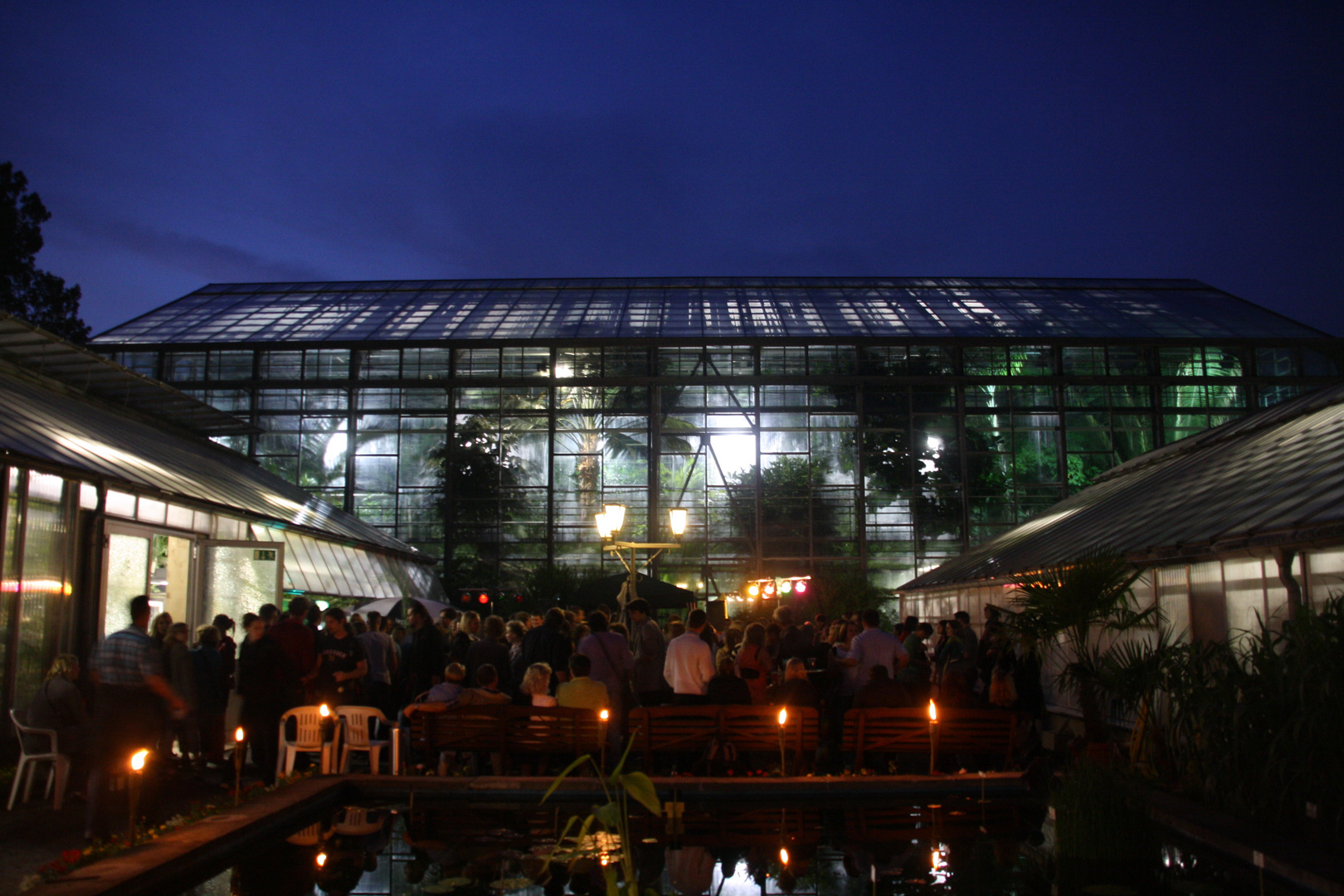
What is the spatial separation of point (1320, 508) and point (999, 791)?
3.46 metres

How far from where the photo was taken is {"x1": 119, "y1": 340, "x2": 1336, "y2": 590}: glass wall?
28344 mm

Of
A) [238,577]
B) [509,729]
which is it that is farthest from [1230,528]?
[238,577]

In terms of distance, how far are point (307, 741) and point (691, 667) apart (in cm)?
368

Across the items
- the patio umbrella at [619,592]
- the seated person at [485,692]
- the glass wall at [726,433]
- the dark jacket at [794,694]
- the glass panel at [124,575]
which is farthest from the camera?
the glass wall at [726,433]

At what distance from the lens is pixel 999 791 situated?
9.29 m

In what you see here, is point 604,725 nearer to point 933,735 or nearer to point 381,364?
point 933,735

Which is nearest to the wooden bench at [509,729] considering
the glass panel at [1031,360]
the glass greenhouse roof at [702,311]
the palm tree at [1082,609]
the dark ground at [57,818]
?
the dark ground at [57,818]

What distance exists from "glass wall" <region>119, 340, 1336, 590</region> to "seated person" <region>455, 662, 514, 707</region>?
57.0ft

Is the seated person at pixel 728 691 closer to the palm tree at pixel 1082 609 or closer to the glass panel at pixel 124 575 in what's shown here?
the palm tree at pixel 1082 609

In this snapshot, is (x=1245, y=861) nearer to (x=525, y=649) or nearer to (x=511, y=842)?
(x=511, y=842)

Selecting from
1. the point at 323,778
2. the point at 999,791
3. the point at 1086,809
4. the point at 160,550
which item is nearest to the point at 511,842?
the point at 323,778

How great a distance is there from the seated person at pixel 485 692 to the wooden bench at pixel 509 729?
0.71 ft

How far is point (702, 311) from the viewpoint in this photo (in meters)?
32.6

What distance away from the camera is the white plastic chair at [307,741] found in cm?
952
